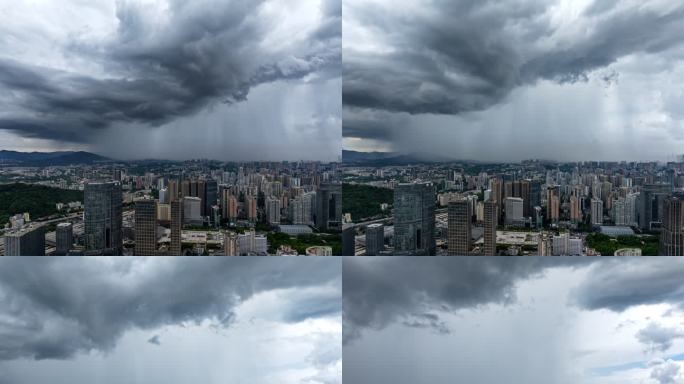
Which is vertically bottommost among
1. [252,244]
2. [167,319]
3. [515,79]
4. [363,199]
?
[167,319]

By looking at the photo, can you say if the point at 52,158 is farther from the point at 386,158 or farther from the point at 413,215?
the point at 413,215

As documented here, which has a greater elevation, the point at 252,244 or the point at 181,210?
the point at 181,210

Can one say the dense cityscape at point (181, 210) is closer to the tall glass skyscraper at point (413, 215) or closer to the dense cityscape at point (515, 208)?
the dense cityscape at point (515, 208)

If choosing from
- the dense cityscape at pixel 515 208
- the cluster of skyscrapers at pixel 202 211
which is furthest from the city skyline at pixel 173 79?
the dense cityscape at pixel 515 208

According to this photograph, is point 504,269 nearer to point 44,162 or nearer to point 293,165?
point 293,165

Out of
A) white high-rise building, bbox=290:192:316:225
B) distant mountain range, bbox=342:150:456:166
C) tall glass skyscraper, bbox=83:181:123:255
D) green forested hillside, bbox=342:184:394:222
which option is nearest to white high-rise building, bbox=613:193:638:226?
distant mountain range, bbox=342:150:456:166

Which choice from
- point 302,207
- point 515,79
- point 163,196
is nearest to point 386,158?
point 302,207

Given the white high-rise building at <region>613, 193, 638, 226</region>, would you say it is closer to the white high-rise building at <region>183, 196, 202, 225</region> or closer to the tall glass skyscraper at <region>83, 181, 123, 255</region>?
the white high-rise building at <region>183, 196, 202, 225</region>
